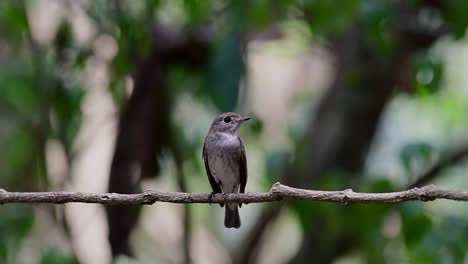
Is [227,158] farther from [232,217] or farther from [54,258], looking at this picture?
[54,258]

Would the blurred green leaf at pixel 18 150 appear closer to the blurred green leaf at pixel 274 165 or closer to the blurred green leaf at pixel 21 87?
the blurred green leaf at pixel 21 87

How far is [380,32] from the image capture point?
17.8 feet

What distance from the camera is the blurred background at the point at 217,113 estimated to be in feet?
18.0

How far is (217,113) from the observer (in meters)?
5.99

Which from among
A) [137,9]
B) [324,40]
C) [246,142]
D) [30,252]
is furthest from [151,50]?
[30,252]

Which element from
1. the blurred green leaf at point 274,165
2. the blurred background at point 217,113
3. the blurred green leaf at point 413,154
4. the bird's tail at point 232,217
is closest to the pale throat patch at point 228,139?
the blurred background at point 217,113

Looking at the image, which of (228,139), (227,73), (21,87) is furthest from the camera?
(228,139)

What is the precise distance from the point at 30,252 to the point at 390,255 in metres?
3.59

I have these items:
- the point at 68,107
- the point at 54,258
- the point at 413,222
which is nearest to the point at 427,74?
the point at 413,222

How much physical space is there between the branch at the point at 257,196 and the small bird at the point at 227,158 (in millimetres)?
Result: 2114

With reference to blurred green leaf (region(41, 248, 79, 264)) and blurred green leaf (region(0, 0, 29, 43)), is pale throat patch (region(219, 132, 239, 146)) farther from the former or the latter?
blurred green leaf (region(41, 248, 79, 264))

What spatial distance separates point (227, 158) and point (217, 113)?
309 millimetres

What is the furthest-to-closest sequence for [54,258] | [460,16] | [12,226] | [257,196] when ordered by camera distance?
1. [12,226]
2. [460,16]
3. [54,258]
4. [257,196]

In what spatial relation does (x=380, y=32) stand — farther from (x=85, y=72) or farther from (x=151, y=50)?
(x=85, y=72)
